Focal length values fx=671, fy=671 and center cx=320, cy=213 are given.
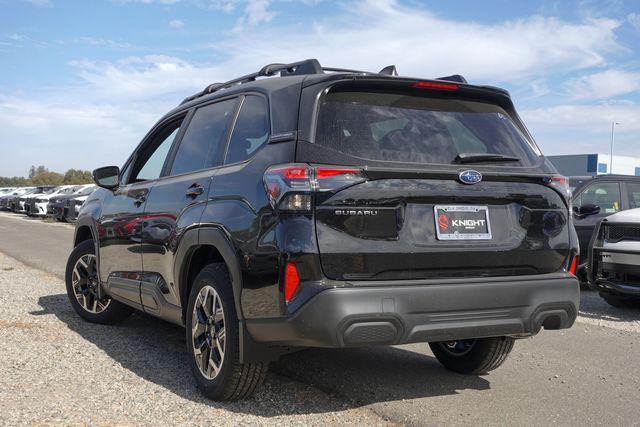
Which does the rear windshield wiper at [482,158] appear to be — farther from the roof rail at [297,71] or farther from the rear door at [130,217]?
the rear door at [130,217]

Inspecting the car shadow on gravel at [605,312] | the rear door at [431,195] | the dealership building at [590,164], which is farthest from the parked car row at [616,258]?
the dealership building at [590,164]

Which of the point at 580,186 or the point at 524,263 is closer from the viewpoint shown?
the point at 524,263

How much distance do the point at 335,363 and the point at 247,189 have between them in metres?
1.91

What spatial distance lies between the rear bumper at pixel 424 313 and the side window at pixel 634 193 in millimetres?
6458

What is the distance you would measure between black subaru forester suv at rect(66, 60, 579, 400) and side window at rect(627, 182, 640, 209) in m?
6.11

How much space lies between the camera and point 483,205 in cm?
372

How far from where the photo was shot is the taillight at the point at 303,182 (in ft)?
11.0

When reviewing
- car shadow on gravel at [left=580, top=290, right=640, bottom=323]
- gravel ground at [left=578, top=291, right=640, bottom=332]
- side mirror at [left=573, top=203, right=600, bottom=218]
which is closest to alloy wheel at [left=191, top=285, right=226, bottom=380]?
gravel ground at [left=578, top=291, right=640, bottom=332]

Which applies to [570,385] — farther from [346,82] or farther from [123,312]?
[123,312]

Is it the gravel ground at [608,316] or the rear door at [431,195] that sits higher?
the rear door at [431,195]

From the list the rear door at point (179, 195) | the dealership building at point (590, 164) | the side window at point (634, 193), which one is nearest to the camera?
the rear door at point (179, 195)

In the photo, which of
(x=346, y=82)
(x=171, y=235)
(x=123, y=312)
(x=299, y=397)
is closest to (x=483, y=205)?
(x=346, y=82)

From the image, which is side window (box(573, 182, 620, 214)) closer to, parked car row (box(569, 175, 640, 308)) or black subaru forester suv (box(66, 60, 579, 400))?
parked car row (box(569, 175, 640, 308))

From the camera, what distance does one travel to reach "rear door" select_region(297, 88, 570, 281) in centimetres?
342
